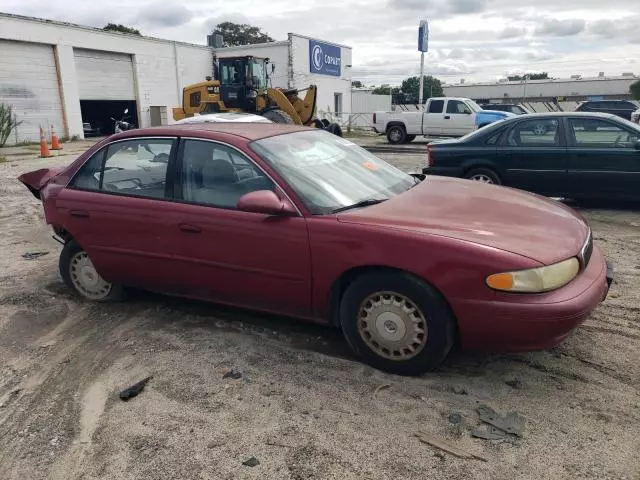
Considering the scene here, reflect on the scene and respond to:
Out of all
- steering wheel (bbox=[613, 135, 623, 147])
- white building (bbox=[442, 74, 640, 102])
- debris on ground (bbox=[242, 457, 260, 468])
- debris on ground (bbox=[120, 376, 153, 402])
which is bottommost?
debris on ground (bbox=[242, 457, 260, 468])

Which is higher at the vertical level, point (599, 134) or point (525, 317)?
point (599, 134)

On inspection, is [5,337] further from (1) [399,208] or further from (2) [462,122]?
(2) [462,122]

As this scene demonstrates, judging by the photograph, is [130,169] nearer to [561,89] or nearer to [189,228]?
[189,228]

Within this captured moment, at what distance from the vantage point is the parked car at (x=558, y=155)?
23.3 ft

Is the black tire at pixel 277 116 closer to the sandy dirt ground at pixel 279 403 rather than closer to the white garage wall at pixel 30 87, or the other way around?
the white garage wall at pixel 30 87

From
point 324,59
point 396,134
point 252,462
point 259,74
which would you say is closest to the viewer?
point 252,462

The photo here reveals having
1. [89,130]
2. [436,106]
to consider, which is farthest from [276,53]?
[436,106]

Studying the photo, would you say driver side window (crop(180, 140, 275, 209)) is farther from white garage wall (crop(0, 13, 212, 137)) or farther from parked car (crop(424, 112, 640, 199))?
white garage wall (crop(0, 13, 212, 137))

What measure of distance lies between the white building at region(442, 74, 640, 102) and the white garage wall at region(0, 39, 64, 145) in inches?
2259

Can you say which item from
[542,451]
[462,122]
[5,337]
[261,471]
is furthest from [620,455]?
[462,122]

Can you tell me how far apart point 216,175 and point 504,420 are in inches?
96.9

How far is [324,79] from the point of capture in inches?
1401

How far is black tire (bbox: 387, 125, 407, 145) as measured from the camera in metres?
21.0

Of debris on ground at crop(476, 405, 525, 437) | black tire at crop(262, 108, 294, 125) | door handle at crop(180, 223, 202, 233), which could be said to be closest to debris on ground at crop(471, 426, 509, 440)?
debris on ground at crop(476, 405, 525, 437)
